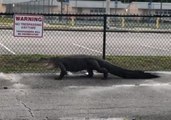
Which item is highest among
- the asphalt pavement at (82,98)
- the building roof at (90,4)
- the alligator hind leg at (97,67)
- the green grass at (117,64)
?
the building roof at (90,4)

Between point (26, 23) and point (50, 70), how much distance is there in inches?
44.8

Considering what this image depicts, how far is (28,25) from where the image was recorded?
1117 cm

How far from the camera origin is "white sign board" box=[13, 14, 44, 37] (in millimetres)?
11117

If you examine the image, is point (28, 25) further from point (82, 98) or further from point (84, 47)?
point (84, 47)

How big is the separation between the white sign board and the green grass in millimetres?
705

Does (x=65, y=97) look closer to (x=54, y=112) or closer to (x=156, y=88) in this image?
(x=54, y=112)

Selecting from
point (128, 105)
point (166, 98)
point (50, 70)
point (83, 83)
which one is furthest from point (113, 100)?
point (50, 70)

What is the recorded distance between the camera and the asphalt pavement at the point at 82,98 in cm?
743

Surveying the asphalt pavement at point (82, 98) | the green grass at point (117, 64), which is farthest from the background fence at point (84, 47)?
the asphalt pavement at point (82, 98)

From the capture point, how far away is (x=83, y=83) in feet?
32.6

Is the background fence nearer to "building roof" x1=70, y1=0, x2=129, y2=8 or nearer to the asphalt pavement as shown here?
the asphalt pavement

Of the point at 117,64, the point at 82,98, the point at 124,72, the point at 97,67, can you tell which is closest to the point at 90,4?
the point at 117,64

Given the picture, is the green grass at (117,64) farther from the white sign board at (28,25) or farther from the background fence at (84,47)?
the white sign board at (28,25)

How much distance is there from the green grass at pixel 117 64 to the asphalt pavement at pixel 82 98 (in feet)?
1.92
